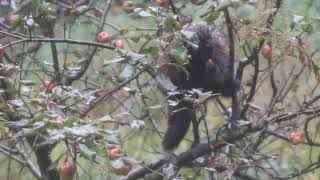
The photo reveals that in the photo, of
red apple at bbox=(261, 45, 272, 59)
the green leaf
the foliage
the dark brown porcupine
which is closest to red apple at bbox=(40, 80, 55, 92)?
the foliage

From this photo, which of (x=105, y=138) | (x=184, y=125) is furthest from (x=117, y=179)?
(x=105, y=138)

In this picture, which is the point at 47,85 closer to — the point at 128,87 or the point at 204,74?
the point at 128,87

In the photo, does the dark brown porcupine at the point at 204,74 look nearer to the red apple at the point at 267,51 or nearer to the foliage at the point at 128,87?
the foliage at the point at 128,87

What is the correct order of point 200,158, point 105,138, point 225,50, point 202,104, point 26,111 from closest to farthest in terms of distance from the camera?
point 105,138 → point 26,111 → point 202,104 → point 200,158 → point 225,50

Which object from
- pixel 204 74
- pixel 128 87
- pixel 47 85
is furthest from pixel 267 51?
pixel 47 85

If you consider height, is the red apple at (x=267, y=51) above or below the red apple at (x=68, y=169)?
above

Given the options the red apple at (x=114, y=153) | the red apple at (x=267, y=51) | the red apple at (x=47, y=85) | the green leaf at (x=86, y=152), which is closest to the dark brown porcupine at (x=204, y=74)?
the red apple at (x=267, y=51)

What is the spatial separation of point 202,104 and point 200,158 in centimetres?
66

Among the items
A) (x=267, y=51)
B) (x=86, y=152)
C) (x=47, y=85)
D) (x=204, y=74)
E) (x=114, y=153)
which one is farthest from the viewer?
(x=204, y=74)

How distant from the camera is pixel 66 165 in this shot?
202cm

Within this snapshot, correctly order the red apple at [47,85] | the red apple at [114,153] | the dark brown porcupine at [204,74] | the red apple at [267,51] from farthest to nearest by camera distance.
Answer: the dark brown porcupine at [204,74] < the red apple at [267,51] < the red apple at [47,85] < the red apple at [114,153]

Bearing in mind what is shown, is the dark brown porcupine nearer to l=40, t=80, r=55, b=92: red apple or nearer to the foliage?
the foliage

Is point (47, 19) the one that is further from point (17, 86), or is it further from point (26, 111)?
point (26, 111)

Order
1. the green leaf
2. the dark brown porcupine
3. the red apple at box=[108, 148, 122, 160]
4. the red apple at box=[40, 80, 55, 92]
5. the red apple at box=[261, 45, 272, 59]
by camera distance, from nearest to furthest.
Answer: the green leaf
the red apple at box=[108, 148, 122, 160]
the red apple at box=[40, 80, 55, 92]
the red apple at box=[261, 45, 272, 59]
the dark brown porcupine
